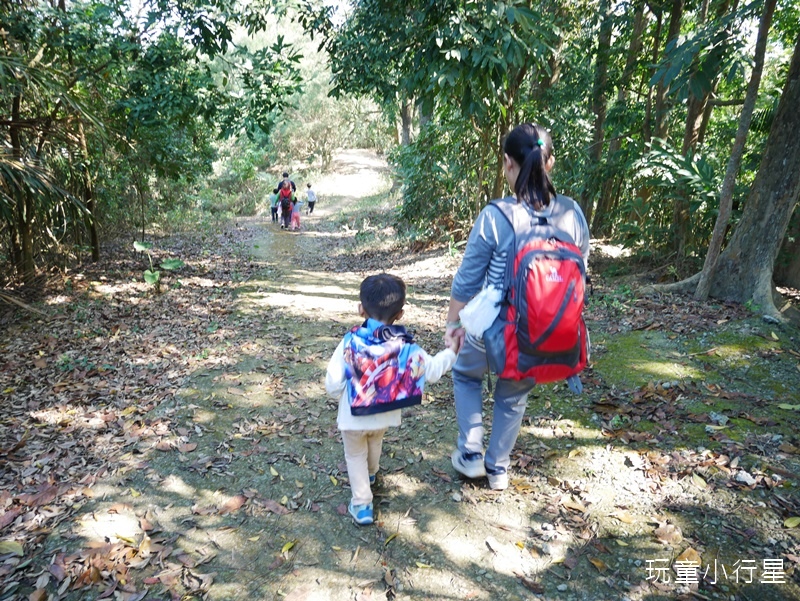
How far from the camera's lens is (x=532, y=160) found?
2.48 metres

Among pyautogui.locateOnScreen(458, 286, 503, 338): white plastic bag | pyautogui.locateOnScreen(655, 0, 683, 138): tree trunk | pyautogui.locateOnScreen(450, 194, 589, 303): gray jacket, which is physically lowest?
pyautogui.locateOnScreen(458, 286, 503, 338): white plastic bag

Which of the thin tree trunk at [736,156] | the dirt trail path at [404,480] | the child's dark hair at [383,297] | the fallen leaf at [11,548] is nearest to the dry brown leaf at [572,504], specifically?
the dirt trail path at [404,480]

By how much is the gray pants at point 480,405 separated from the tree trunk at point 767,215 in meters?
4.09

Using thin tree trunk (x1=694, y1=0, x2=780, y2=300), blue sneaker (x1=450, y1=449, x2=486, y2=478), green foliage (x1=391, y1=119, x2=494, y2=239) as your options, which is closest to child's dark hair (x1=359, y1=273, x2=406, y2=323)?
blue sneaker (x1=450, y1=449, x2=486, y2=478)

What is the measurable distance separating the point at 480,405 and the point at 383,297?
0.95 metres

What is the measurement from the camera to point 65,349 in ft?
21.1

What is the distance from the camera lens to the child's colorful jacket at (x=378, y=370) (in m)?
2.56

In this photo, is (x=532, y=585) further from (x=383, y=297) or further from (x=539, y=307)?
(x=383, y=297)

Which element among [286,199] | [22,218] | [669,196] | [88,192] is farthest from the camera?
[286,199]

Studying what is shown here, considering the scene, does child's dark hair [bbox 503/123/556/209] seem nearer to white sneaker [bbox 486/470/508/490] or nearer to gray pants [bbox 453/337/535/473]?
gray pants [bbox 453/337/535/473]

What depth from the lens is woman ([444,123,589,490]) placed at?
2520mm

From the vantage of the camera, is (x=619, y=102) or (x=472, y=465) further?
(x=619, y=102)

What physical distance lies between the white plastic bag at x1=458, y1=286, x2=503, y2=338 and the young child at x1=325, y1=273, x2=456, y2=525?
0.23m

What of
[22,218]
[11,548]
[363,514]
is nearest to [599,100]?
[363,514]
